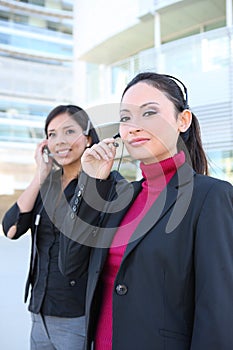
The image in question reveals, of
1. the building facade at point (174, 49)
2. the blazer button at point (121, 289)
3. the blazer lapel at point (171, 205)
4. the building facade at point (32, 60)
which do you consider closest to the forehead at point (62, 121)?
the blazer lapel at point (171, 205)

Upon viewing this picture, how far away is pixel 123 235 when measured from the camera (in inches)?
48.4

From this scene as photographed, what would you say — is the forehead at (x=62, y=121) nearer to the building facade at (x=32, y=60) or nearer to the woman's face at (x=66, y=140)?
the woman's face at (x=66, y=140)

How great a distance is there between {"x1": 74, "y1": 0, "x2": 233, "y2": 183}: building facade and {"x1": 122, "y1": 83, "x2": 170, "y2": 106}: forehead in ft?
19.4

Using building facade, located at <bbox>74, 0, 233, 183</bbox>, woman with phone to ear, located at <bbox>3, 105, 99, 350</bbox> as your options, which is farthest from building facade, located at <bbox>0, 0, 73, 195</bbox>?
woman with phone to ear, located at <bbox>3, 105, 99, 350</bbox>

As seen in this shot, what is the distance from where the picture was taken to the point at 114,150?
1367 millimetres

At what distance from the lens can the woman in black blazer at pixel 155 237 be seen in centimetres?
102

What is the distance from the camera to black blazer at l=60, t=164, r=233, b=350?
39.2 inches

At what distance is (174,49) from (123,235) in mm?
8835

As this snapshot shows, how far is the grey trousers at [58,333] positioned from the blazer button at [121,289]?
0.59 metres

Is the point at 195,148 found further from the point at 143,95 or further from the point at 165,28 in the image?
the point at 165,28

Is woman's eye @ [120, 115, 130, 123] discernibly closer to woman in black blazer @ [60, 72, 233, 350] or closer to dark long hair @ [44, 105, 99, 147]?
woman in black blazer @ [60, 72, 233, 350]

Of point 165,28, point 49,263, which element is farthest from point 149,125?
point 165,28

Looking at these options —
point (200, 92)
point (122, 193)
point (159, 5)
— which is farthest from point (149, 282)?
point (159, 5)

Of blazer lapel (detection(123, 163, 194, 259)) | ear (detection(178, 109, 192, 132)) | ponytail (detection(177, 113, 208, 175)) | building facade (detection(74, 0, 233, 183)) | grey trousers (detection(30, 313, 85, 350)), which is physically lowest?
grey trousers (detection(30, 313, 85, 350))
